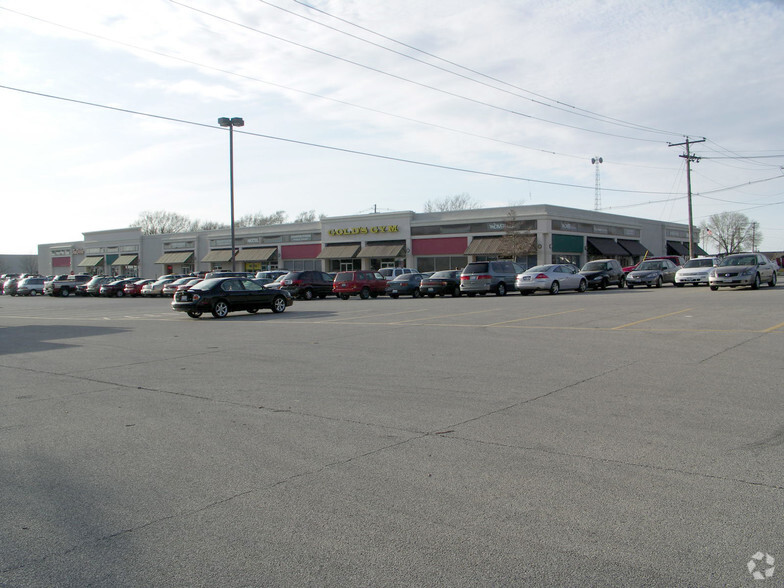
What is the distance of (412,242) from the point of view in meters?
60.8

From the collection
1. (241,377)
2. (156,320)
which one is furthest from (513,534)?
(156,320)

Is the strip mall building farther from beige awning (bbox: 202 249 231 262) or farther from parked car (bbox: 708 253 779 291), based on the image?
parked car (bbox: 708 253 779 291)

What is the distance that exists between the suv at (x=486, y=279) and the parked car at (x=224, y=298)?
1139 cm

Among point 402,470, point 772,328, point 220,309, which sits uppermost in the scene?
point 220,309

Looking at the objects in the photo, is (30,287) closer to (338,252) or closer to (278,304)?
(338,252)

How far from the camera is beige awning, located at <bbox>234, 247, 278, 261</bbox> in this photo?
2776 inches

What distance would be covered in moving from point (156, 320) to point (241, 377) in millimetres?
13948

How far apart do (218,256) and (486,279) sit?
4991 cm

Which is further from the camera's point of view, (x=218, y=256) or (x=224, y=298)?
(x=218, y=256)

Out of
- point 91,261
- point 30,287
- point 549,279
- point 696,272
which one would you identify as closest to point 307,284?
point 549,279

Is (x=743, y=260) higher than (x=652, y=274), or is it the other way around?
(x=743, y=260)

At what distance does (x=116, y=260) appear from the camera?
84.2 metres

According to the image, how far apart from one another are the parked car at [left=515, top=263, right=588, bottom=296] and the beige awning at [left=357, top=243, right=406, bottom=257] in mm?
28717

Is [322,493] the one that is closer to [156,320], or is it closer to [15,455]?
[15,455]
